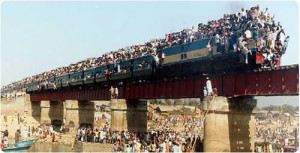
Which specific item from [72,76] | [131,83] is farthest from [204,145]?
[72,76]

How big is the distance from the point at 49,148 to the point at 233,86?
17012 millimetres

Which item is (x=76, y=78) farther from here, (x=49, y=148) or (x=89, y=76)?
(x=49, y=148)

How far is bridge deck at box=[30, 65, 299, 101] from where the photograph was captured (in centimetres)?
2419

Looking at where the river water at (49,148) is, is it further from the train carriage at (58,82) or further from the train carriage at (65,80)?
the train carriage at (58,82)

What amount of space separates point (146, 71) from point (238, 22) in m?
12.3

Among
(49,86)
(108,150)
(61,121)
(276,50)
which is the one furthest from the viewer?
(61,121)

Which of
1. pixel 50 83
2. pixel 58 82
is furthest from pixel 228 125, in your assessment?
pixel 50 83

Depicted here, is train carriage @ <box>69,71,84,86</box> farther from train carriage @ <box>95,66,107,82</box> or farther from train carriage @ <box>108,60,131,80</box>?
train carriage @ <box>108,60,131,80</box>

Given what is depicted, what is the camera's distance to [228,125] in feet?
88.8

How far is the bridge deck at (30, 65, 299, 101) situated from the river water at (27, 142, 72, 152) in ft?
28.1

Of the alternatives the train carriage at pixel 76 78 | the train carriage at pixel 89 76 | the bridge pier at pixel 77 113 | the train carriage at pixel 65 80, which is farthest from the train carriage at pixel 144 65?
the train carriage at pixel 65 80

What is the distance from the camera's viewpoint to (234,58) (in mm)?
27453

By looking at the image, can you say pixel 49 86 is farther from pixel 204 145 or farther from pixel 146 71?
pixel 204 145

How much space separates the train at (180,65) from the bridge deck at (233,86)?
749mm
